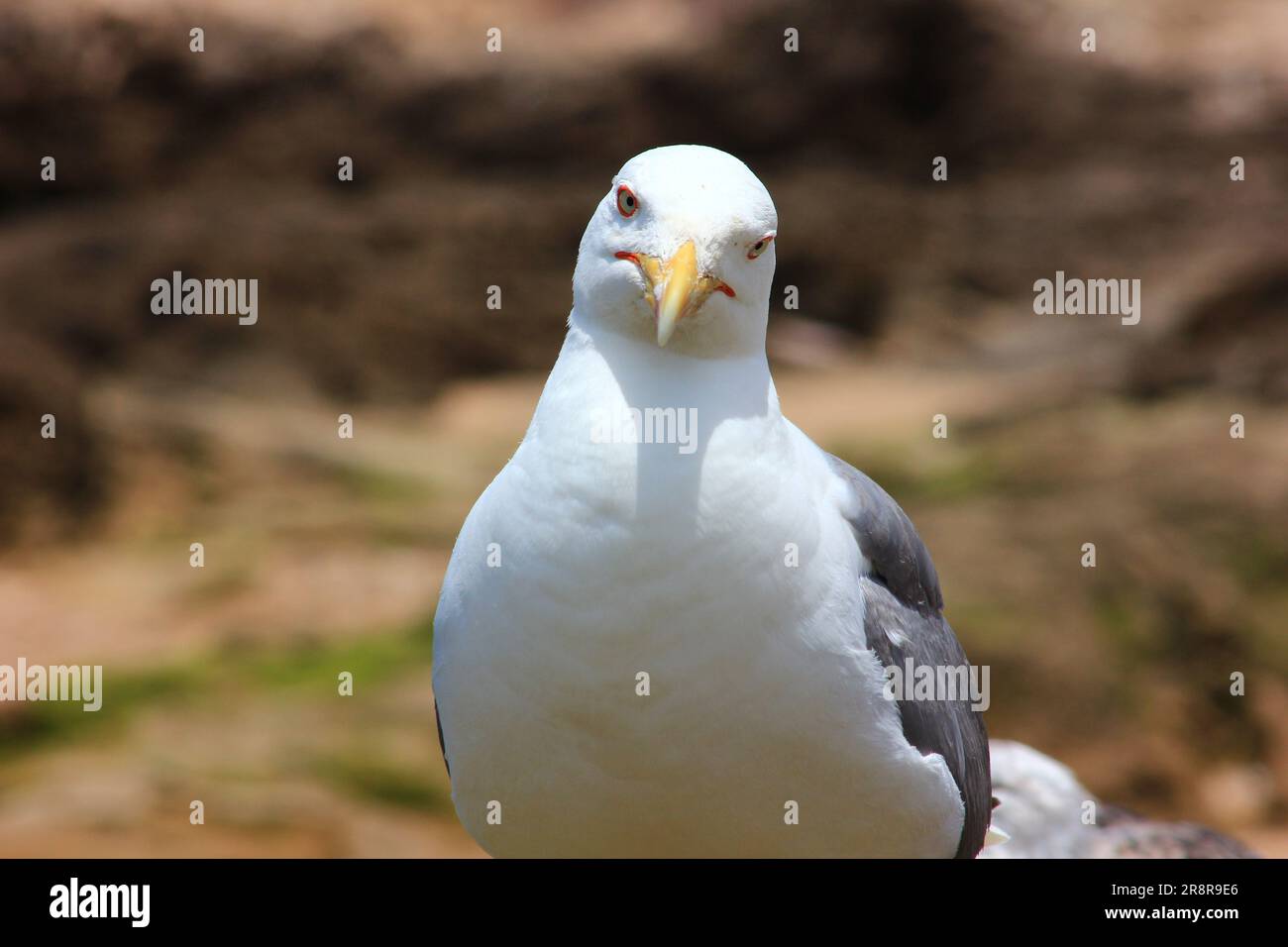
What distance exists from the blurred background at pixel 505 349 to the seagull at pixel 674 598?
4.11 m

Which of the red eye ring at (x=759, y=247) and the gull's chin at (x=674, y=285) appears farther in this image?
the red eye ring at (x=759, y=247)

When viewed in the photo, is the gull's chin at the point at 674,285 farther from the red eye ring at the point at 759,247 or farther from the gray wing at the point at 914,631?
the gray wing at the point at 914,631

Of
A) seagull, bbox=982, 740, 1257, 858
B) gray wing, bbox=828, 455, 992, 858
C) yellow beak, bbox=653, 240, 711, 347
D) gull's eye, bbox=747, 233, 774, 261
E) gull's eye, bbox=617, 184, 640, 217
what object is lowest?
seagull, bbox=982, 740, 1257, 858

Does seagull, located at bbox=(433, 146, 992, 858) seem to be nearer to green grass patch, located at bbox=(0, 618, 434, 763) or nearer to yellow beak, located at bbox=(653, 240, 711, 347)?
yellow beak, located at bbox=(653, 240, 711, 347)

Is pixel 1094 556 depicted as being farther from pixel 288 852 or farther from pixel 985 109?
pixel 985 109

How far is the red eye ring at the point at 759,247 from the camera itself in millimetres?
3221

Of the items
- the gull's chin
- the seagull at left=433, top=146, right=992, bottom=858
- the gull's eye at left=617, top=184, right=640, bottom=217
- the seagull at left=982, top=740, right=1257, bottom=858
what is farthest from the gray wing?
the gull's eye at left=617, top=184, right=640, bottom=217

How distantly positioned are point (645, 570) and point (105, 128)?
10.7 metres

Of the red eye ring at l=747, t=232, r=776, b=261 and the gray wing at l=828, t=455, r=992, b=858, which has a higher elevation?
the red eye ring at l=747, t=232, r=776, b=261

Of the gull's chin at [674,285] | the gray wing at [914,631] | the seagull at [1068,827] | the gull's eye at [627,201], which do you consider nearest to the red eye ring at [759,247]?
the gull's chin at [674,285]

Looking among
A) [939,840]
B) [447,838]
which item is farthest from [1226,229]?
[939,840]

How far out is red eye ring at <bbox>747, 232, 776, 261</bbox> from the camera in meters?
3.22

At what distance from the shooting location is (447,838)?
24.0 feet

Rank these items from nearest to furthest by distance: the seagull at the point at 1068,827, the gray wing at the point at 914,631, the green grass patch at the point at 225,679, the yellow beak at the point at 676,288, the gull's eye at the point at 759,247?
the yellow beak at the point at 676,288 → the gull's eye at the point at 759,247 → the gray wing at the point at 914,631 → the seagull at the point at 1068,827 → the green grass patch at the point at 225,679
